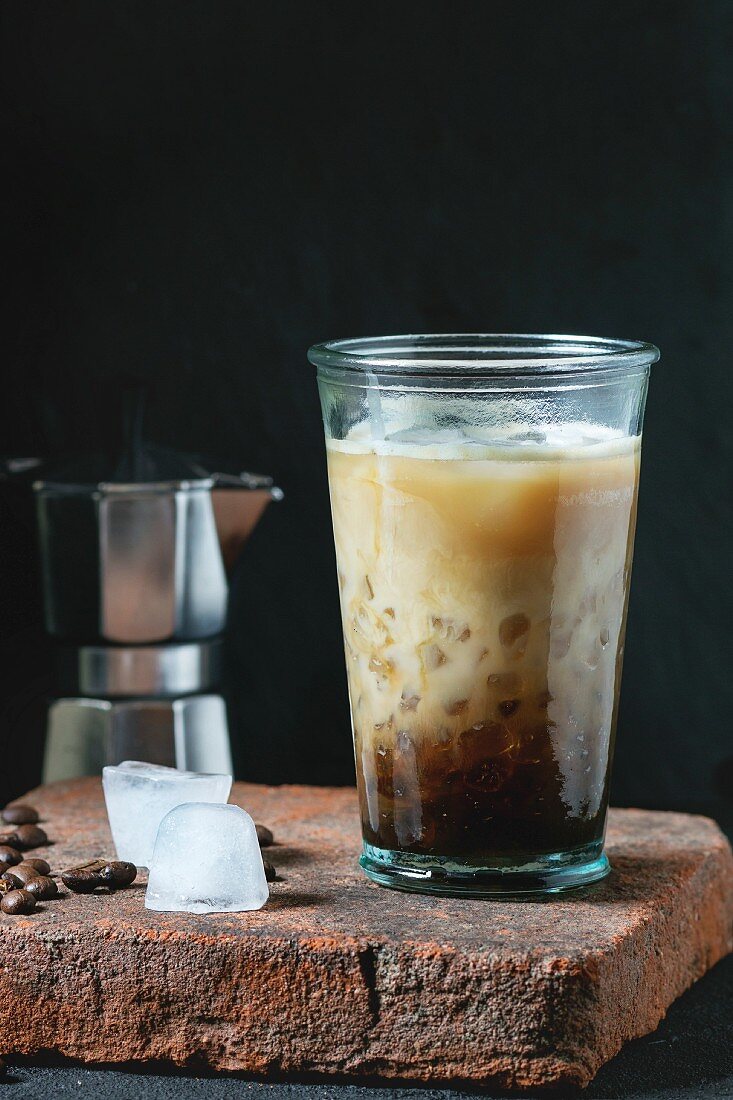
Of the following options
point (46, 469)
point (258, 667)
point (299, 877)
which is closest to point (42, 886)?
point (299, 877)

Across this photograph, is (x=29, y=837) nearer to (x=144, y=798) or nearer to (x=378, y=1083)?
(x=144, y=798)

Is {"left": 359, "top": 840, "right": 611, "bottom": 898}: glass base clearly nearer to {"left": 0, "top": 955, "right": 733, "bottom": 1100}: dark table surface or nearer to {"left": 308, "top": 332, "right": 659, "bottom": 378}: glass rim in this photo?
{"left": 0, "top": 955, "right": 733, "bottom": 1100}: dark table surface

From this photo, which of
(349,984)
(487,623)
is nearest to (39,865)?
(349,984)

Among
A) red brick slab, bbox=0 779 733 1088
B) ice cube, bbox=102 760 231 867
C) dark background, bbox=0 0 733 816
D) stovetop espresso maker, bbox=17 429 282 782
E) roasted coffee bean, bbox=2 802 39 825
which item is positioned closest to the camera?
red brick slab, bbox=0 779 733 1088

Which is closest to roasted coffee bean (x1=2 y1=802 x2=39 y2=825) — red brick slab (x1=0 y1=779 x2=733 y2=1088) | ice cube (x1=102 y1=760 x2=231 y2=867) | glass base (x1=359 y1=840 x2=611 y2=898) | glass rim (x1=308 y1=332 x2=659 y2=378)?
ice cube (x1=102 y1=760 x2=231 y2=867)

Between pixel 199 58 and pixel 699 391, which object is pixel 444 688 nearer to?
pixel 699 391
